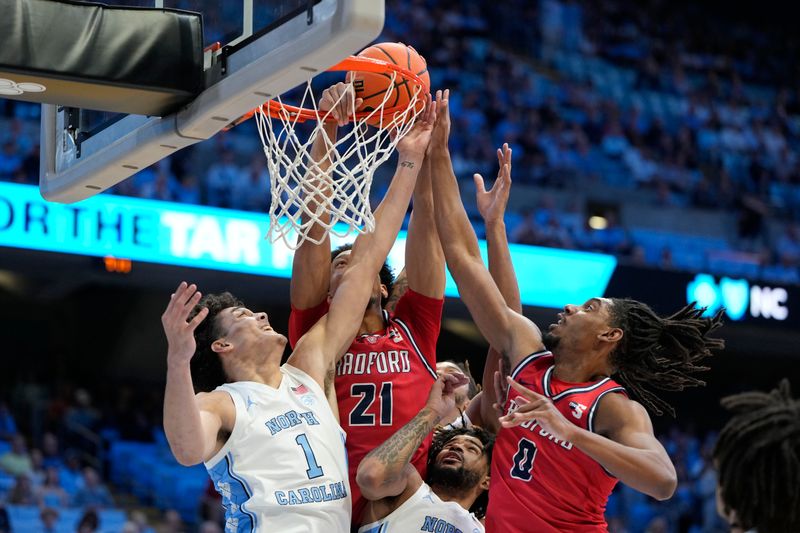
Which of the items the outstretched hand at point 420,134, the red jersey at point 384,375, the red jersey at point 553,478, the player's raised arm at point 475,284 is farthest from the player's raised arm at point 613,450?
the outstretched hand at point 420,134

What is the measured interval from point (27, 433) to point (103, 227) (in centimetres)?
267

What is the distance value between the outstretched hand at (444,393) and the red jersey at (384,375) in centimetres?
33

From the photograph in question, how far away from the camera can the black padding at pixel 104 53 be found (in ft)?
13.4

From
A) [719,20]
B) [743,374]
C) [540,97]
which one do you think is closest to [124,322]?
[540,97]

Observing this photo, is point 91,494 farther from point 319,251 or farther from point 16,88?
point 16,88

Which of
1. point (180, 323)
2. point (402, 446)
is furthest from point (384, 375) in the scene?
point (180, 323)

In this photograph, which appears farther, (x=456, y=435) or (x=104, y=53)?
(x=456, y=435)

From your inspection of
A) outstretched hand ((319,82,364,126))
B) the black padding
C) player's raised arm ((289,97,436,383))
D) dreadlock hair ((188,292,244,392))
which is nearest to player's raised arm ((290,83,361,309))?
outstretched hand ((319,82,364,126))

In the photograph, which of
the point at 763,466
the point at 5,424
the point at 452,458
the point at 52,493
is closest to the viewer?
the point at 763,466

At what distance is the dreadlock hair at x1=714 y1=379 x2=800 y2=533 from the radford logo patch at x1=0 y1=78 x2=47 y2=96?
2620 millimetres

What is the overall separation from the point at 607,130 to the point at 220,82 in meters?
14.6

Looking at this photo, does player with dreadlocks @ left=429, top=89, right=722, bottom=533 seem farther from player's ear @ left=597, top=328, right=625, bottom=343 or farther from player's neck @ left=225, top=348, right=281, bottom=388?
player's neck @ left=225, top=348, right=281, bottom=388

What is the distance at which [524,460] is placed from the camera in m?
4.58

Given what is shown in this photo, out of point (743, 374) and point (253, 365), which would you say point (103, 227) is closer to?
point (253, 365)
